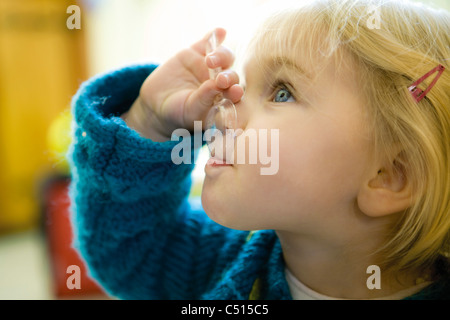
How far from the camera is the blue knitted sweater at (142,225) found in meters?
0.70

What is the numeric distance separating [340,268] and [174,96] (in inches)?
15.0

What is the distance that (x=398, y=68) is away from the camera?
0.58m

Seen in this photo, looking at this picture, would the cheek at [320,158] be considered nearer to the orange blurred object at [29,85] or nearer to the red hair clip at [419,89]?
the red hair clip at [419,89]

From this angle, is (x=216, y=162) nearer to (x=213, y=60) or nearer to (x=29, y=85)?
(x=213, y=60)

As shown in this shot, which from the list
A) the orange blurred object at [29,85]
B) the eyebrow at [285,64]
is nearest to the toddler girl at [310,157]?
the eyebrow at [285,64]

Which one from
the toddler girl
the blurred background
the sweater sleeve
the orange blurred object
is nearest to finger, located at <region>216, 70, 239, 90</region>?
the toddler girl

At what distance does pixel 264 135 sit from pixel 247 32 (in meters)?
0.20

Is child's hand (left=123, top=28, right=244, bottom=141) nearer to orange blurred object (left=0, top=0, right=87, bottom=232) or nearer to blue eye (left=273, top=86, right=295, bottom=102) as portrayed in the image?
blue eye (left=273, top=86, right=295, bottom=102)

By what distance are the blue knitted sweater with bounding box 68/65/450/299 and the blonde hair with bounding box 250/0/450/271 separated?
0.17m

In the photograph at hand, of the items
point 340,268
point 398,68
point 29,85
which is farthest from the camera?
point 29,85

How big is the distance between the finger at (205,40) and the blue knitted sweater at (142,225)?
0.36 feet

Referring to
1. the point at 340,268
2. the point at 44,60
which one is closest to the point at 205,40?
the point at 340,268

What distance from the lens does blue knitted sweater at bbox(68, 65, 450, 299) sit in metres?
0.70

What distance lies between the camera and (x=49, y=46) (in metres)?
2.51
